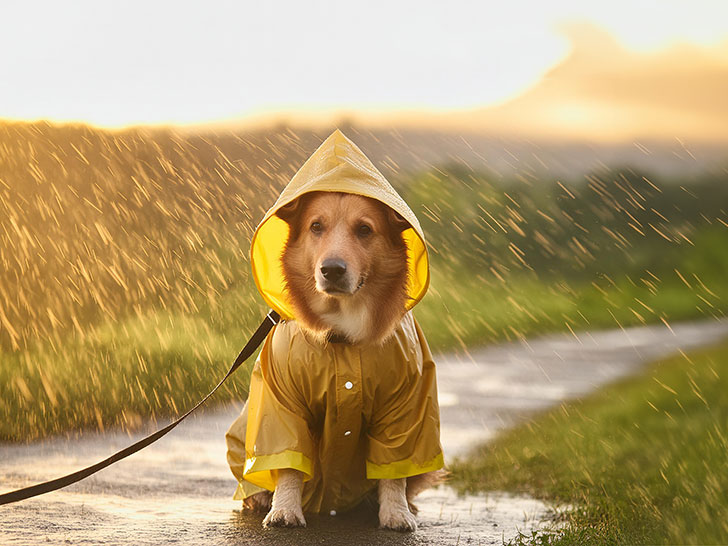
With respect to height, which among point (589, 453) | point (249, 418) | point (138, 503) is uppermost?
point (249, 418)

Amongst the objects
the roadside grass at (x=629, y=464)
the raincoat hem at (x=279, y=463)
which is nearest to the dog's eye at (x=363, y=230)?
the raincoat hem at (x=279, y=463)

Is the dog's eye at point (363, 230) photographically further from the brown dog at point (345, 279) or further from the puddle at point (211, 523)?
the puddle at point (211, 523)

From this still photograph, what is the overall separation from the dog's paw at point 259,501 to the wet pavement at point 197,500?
72mm

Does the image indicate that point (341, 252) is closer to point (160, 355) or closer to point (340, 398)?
point (340, 398)

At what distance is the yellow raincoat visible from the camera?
393 centimetres

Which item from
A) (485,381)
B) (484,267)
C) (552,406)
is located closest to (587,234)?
(484,267)

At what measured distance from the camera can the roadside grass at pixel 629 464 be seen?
4.14 metres

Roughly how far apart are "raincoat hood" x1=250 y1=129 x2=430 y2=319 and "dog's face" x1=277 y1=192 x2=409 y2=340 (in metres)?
0.08

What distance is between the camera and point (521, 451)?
648 cm

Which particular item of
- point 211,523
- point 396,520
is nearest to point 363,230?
point 396,520

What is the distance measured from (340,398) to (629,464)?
8.98 feet

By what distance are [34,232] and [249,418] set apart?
9613mm

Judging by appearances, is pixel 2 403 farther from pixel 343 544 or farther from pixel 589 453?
pixel 589 453

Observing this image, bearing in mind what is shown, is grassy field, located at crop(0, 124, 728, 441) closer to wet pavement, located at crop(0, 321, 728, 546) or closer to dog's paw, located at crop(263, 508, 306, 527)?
wet pavement, located at crop(0, 321, 728, 546)
